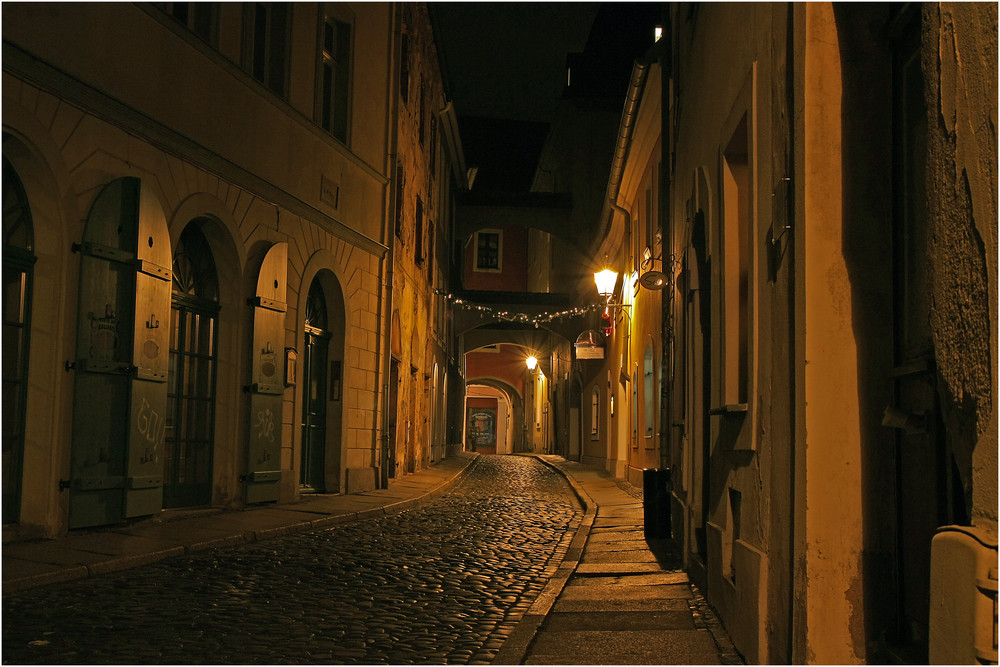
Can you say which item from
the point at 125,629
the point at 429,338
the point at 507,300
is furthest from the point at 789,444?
the point at 507,300

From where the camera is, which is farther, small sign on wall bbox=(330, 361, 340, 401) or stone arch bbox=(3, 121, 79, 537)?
small sign on wall bbox=(330, 361, 340, 401)

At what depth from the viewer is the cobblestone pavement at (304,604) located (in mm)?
4828

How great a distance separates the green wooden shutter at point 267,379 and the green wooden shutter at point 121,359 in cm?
198

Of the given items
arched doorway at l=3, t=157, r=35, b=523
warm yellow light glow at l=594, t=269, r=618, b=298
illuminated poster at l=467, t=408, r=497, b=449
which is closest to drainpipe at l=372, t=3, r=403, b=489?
warm yellow light glow at l=594, t=269, r=618, b=298

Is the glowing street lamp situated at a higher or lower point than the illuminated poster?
higher

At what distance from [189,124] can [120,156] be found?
1.33 meters

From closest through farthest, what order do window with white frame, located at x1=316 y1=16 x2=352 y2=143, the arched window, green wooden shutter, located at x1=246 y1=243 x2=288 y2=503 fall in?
green wooden shutter, located at x1=246 y1=243 x2=288 y2=503 → window with white frame, located at x1=316 y1=16 x2=352 y2=143 → the arched window

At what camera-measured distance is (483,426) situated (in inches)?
2788

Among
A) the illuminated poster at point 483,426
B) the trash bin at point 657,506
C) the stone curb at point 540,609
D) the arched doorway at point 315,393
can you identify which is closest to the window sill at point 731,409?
the stone curb at point 540,609

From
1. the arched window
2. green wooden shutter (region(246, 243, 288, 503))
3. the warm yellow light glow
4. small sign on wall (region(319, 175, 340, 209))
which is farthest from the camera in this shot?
the warm yellow light glow

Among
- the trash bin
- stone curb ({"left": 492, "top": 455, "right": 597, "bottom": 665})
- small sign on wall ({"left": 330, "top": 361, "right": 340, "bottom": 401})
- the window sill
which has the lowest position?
stone curb ({"left": 492, "top": 455, "right": 597, "bottom": 665})

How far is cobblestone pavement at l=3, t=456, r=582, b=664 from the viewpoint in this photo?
15.8 ft

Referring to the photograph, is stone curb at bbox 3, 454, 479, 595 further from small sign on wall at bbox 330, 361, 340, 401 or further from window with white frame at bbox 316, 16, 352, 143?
window with white frame at bbox 316, 16, 352, 143

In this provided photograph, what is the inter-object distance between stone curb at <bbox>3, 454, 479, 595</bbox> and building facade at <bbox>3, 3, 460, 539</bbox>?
3.64 ft
